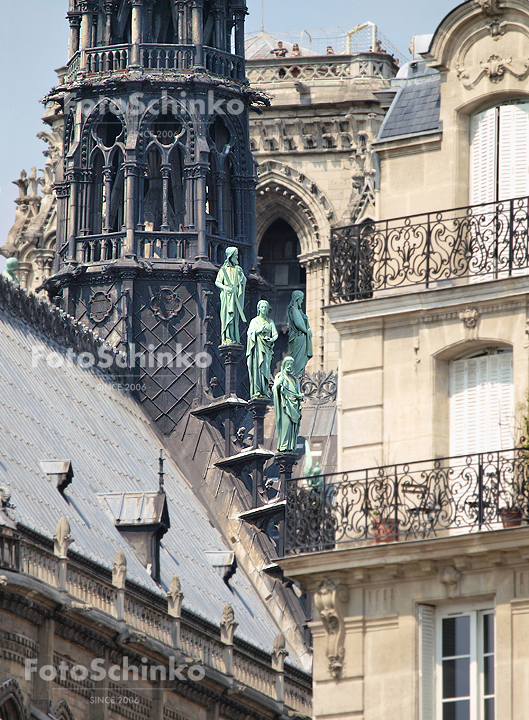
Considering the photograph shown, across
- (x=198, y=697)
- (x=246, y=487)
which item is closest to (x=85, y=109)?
(x=246, y=487)

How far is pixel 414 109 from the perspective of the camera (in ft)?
129

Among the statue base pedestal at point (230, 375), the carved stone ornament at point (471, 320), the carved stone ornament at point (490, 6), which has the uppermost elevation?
the statue base pedestal at point (230, 375)

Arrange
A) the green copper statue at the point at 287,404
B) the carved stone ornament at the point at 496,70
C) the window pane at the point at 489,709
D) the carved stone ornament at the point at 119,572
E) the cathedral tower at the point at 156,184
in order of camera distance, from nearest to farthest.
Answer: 1. the window pane at the point at 489,709
2. the carved stone ornament at the point at 496,70
3. the carved stone ornament at the point at 119,572
4. the green copper statue at the point at 287,404
5. the cathedral tower at the point at 156,184

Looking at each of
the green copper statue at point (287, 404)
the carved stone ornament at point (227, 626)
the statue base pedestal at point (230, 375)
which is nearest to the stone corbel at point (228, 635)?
the carved stone ornament at point (227, 626)

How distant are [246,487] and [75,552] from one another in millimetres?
15699

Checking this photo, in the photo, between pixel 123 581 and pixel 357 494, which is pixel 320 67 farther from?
pixel 357 494

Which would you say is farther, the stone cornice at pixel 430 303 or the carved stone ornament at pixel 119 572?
the carved stone ornament at pixel 119 572

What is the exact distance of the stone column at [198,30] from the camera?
7206 centimetres

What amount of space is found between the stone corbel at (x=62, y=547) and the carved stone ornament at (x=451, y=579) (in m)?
15.6

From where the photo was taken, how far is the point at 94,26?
72.8 meters

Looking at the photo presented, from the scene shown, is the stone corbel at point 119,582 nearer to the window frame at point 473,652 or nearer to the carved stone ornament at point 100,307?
the window frame at point 473,652

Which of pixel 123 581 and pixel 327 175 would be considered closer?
pixel 123 581

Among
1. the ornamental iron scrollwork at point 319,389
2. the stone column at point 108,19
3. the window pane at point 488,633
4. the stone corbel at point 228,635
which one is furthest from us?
the ornamental iron scrollwork at point 319,389

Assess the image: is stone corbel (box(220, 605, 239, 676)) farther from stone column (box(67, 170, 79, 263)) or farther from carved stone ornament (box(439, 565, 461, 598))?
carved stone ornament (box(439, 565, 461, 598))
